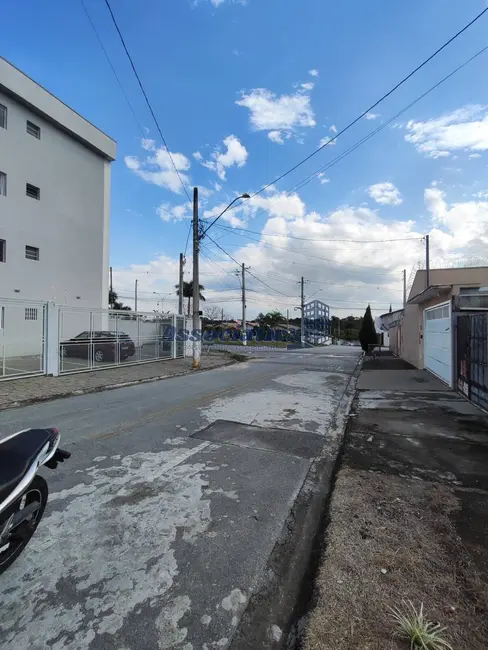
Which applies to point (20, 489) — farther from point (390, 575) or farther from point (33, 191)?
point (33, 191)

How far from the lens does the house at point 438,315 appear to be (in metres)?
10.9

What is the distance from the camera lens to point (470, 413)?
730 cm

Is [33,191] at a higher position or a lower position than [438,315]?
higher

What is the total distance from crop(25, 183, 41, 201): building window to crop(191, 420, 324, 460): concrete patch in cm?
2023

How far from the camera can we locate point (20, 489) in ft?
7.64

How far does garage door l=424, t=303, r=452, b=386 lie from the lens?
1084 cm

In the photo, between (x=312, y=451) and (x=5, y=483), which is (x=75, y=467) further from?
(x=312, y=451)

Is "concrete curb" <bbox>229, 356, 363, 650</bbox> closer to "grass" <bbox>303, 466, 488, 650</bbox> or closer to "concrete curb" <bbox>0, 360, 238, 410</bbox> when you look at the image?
"grass" <bbox>303, 466, 488, 650</bbox>

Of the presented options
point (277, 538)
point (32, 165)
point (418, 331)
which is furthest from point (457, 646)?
point (32, 165)

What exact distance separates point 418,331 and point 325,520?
16644mm

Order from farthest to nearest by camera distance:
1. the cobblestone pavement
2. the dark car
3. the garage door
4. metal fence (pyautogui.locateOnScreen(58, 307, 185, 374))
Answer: the dark car → metal fence (pyautogui.locateOnScreen(58, 307, 185, 374)) → the garage door → the cobblestone pavement

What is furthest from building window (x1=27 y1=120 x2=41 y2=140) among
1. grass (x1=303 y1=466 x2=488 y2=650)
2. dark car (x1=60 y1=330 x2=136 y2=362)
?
grass (x1=303 y1=466 x2=488 y2=650)

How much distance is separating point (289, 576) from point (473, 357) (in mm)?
8088

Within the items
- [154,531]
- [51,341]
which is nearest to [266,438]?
[154,531]
